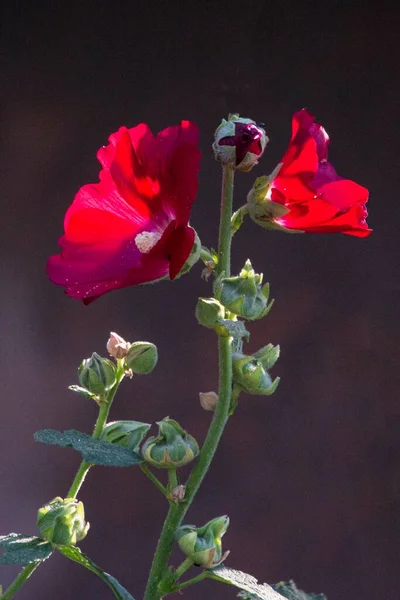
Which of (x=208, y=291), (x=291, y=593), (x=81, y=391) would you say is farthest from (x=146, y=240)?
(x=208, y=291)

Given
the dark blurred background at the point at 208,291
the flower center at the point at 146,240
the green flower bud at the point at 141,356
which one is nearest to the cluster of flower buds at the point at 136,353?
the green flower bud at the point at 141,356

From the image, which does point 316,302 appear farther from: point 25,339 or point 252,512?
point 25,339

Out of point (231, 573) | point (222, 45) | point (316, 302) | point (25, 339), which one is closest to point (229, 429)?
point (316, 302)

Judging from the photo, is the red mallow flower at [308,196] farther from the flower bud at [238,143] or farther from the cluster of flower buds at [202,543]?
the cluster of flower buds at [202,543]

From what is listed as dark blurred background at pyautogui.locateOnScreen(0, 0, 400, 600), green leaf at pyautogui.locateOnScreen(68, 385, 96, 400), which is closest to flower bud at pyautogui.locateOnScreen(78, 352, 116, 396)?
green leaf at pyautogui.locateOnScreen(68, 385, 96, 400)

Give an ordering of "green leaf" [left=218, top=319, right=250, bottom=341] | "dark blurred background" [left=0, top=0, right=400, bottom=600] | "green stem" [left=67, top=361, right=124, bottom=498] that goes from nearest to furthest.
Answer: "green leaf" [left=218, top=319, right=250, bottom=341] < "green stem" [left=67, top=361, right=124, bottom=498] < "dark blurred background" [left=0, top=0, right=400, bottom=600]

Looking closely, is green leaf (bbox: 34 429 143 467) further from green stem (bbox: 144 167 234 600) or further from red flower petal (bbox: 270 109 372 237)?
red flower petal (bbox: 270 109 372 237)
